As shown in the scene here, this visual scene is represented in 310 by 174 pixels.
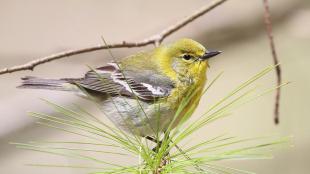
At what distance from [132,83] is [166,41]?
4.26ft

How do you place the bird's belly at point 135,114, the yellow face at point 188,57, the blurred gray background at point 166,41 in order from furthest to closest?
1. the blurred gray background at point 166,41
2. the yellow face at point 188,57
3. the bird's belly at point 135,114

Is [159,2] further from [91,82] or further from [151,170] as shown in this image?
[151,170]

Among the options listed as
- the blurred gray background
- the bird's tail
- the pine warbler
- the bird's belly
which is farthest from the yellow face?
the blurred gray background

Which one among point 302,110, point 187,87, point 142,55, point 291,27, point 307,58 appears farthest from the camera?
point 307,58

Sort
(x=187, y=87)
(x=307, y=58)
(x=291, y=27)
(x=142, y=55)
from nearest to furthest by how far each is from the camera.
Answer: (x=187, y=87) < (x=142, y=55) < (x=291, y=27) < (x=307, y=58)

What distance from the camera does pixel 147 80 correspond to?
293cm

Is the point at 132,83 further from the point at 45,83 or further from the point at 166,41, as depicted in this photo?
the point at 166,41

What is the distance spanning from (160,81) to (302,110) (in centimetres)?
190

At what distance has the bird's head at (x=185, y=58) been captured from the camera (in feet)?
9.05

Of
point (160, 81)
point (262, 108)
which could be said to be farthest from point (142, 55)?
point (262, 108)

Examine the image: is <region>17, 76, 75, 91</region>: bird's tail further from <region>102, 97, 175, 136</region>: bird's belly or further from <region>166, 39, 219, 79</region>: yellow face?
<region>166, 39, 219, 79</region>: yellow face

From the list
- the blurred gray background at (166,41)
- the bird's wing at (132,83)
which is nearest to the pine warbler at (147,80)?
the bird's wing at (132,83)

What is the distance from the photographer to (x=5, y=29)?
5.30m

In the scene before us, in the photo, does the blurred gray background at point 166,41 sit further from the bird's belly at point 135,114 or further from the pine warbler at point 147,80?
the bird's belly at point 135,114
